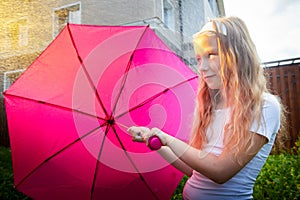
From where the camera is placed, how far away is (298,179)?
175 centimetres

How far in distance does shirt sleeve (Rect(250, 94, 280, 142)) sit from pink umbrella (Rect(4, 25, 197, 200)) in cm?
38

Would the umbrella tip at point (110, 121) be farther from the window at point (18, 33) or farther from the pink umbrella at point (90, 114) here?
the window at point (18, 33)

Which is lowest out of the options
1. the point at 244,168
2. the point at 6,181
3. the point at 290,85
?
the point at 6,181

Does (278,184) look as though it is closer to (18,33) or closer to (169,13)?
(169,13)

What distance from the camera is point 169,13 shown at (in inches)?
123

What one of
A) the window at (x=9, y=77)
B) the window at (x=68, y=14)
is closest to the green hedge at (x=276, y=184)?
the window at (x=9, y=77)

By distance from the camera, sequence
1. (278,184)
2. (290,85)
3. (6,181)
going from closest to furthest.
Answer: (278,184) < (6,181) < (290,85)

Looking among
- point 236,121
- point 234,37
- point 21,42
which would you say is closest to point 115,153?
point 236,121

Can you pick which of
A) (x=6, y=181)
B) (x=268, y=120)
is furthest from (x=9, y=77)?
(x=268, y=120)

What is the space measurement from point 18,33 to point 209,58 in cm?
244

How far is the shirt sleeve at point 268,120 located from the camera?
81cm

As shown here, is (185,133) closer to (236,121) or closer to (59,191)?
(236,121)

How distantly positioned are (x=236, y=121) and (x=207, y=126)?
17 centimetres

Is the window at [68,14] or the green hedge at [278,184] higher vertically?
the window at [68,14]
